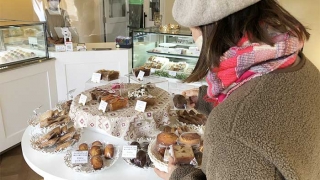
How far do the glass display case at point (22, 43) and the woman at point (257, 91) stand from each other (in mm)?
2340

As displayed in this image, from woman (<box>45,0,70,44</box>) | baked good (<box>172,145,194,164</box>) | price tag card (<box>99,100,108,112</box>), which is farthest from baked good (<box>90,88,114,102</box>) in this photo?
woman (<box>45,0,70,44</box>)

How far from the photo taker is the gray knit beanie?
0.64m

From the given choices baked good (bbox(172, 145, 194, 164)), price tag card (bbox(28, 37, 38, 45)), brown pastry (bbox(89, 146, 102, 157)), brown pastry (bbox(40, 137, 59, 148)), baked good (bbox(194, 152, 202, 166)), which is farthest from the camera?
price tag card (bbox(28, 37, 38, 45))

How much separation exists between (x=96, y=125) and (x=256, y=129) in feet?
4.00

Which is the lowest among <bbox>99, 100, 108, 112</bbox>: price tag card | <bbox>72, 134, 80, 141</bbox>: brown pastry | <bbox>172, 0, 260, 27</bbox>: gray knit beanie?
<bbox>72, 134, 80, 141</bbox>: brown pastry

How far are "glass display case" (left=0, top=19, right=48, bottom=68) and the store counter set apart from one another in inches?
5.9

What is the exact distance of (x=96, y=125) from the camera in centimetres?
166

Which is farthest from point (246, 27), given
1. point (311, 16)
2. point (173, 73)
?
point (311, 16)

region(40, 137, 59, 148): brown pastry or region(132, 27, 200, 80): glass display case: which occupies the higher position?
region(132, 27, 200, 80): glass display case

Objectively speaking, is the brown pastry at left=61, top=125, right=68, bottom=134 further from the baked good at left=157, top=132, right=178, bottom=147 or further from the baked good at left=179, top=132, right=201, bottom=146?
the baked good at left=179, top=132, right=201, bottom=146

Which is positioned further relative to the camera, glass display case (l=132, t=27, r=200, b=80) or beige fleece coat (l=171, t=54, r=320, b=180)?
glass display case (l=132, t=27, r=200, b=80)

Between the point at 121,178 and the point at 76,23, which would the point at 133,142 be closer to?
the point at 121,178

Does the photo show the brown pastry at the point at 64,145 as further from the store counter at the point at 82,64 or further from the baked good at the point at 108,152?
the store counter at the point at 82,64

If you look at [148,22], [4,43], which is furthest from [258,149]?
[148,22]
